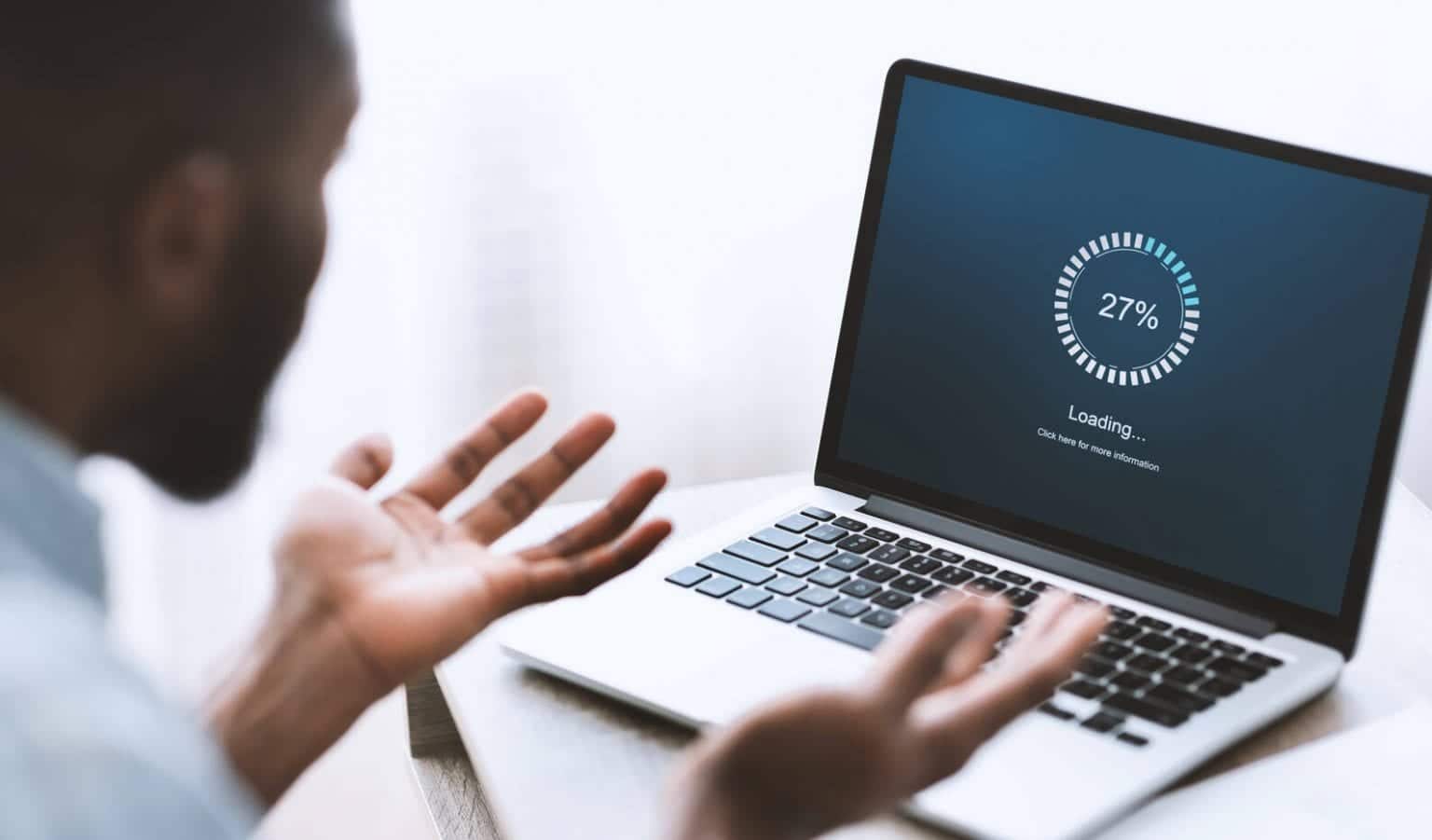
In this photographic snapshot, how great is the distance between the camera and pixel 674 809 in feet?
1.81

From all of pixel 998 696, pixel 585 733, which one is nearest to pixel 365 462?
pixel 585 733

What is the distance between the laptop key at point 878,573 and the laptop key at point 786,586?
0.04m

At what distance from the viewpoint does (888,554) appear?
0.92m

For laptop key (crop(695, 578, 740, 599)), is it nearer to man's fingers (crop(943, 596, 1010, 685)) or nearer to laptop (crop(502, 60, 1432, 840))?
laptop (crop(502, 60, 1432, 840))

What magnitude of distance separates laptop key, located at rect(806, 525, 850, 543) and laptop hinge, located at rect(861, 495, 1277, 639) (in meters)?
0.04

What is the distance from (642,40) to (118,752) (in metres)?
1.08

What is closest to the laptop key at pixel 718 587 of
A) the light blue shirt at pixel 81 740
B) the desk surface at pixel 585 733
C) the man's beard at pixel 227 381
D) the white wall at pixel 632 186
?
the desk surface at pixel 585 733

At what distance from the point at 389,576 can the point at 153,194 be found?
0.90 ft

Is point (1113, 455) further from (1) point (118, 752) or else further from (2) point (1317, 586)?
(1) point (118, 752)

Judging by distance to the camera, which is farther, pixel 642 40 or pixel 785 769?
pixel 642 40

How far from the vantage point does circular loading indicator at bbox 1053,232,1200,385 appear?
87 centimetres

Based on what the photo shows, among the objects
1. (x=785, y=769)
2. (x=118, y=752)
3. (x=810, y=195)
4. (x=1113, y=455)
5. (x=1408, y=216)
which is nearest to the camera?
(x=118, y=752)

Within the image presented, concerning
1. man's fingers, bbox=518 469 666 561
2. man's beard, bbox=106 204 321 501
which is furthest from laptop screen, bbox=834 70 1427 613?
man's beard, bbox=106 204 321 501

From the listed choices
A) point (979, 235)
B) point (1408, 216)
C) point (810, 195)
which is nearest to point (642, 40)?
point (810, 195)
